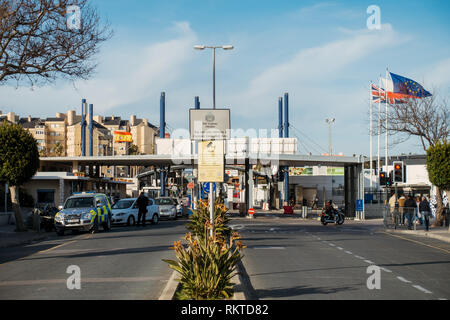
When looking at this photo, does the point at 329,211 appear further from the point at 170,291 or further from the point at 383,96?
the point at 170,291

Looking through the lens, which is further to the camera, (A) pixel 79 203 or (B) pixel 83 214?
(A) pixel 79 203

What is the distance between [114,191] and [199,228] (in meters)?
66.3

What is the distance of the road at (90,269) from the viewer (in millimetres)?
9344

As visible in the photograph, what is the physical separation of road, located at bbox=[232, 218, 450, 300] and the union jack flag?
16.3 meters

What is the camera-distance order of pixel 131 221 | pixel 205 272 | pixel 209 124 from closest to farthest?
pixel 205 272 < pixel 209 124 < pixel 131 221

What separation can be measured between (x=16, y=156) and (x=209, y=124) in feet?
46.9

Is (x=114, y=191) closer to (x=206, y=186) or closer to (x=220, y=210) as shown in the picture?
(x=206, y=186)

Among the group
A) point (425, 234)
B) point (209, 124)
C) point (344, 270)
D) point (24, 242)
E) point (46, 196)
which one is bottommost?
point (425, 234)

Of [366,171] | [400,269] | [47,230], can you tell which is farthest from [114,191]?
[400,269]

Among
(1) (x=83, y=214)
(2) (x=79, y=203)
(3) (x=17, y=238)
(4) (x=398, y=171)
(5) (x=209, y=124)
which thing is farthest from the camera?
(4) (x=398, y=171)

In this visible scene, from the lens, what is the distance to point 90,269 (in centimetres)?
1247

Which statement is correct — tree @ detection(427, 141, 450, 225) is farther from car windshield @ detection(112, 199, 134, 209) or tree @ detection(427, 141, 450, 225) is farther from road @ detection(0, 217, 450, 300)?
car windshield @ detection(112, 199, 134, 209)

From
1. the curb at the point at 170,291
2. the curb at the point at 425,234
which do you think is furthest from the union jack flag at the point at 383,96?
the curb at the point at 170,291

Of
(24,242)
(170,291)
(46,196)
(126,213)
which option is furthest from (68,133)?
(170,291)
